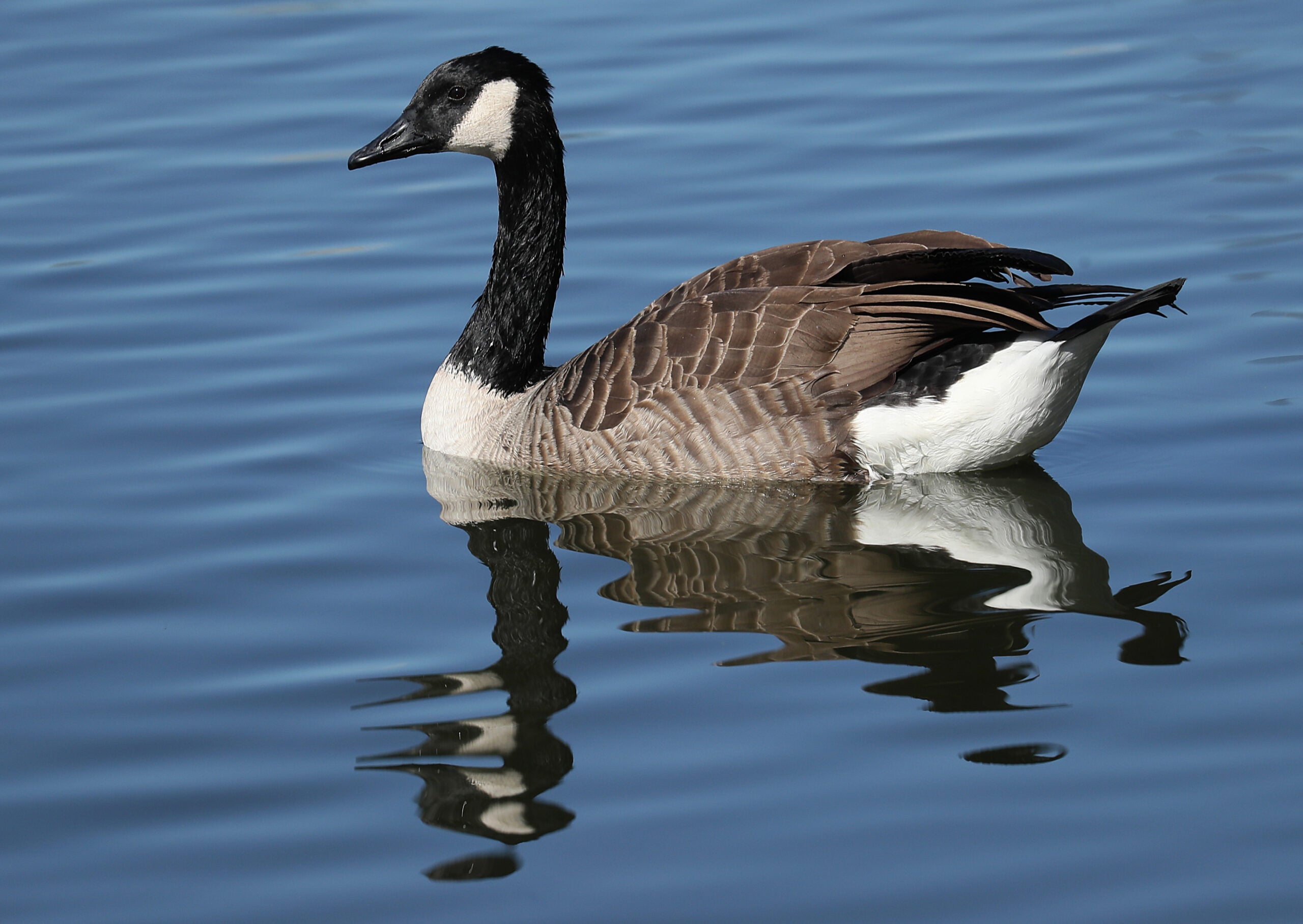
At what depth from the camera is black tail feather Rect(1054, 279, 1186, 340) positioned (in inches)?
270

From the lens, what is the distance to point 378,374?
9.36 meters

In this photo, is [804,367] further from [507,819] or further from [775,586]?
[507,819]

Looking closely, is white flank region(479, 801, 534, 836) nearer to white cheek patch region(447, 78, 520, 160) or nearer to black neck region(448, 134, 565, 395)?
black neck region(448, 134, 565, 395)

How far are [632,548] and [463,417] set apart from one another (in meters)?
1.67

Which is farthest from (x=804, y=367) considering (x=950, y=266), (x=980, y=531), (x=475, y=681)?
(x=475, y=681)

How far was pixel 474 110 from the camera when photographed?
28.2ft

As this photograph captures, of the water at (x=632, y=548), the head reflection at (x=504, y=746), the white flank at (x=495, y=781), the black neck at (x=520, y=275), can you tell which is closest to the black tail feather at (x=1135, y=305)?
the water at (x=632, y=548)

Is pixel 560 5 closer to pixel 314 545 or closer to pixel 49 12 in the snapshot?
pixel 49 12

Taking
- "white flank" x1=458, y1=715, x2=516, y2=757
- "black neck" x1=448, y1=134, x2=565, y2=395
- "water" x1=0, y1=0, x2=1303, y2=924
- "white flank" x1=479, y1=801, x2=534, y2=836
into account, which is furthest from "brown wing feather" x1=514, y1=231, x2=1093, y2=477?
"white flank" x1=479, y1=801, x2=534, y2=836

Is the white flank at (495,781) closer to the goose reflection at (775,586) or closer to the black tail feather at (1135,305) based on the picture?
the goose reflection at (775,586)

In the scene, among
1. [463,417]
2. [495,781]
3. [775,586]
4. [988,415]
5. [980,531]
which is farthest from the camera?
[463,417]

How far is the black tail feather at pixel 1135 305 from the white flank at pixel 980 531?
854mm

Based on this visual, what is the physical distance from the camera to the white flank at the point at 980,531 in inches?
255

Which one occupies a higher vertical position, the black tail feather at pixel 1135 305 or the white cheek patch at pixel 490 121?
the white cheek patch at pixel 490 121
